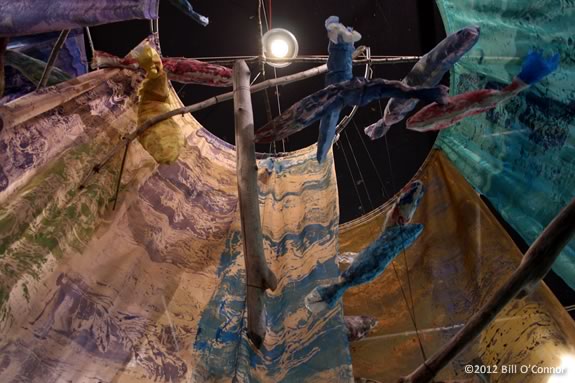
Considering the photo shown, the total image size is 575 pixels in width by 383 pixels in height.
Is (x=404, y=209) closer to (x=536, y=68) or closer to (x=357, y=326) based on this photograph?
(x=357, y=326)

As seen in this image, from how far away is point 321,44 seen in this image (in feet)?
12.6

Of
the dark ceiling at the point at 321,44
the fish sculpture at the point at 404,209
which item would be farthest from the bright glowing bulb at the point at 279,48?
the fish sculpture at the point at 404,209

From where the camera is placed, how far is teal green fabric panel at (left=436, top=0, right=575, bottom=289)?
6.47 ft

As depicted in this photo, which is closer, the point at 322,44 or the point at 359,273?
the point at 359,273

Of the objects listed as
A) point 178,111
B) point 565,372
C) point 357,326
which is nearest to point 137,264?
point 178,111

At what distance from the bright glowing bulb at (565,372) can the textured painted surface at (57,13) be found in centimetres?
196

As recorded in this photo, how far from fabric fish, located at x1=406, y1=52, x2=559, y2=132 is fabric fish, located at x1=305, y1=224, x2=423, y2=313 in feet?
1.49

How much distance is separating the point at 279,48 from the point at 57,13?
1367 mm

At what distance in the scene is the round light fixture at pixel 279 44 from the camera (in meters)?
2.86

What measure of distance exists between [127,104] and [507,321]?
6.94 feet

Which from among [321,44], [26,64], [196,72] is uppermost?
[321,44]

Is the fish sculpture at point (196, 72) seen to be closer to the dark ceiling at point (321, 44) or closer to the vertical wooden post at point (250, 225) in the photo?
the vertical wooden post at point (250, 225)

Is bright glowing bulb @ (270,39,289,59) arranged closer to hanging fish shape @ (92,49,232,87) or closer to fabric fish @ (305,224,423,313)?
hanging fish shape @ (92,49,232,87)

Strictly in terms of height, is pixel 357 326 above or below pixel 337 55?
below
